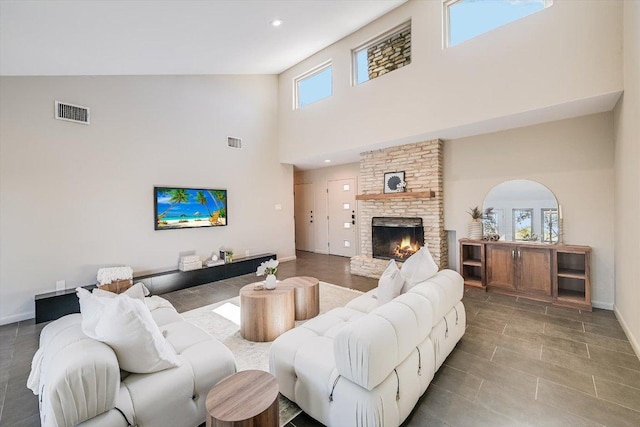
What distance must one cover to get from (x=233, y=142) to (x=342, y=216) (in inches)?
139

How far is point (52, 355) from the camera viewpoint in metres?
1.49

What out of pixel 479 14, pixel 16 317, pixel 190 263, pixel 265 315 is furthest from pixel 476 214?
pixel 16 317

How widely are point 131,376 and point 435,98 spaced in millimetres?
4904

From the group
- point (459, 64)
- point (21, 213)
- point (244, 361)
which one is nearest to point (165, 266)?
point (21, 213)

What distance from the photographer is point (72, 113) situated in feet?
13.0

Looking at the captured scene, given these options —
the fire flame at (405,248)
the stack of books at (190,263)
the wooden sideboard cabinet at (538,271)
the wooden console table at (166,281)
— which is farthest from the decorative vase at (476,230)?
the stack of books at (190,263)

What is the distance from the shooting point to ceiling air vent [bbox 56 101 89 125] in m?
3.86

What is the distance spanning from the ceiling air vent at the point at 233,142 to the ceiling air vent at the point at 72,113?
2.39m

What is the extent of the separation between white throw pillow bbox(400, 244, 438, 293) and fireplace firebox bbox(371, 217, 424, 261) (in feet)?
8.59

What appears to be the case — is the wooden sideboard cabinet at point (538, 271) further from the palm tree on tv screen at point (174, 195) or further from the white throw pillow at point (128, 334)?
the palm tree on tv screen at point (174, 195)

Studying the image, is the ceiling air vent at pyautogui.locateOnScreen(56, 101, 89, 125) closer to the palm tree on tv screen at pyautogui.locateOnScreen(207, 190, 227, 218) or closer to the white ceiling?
the white ceiling

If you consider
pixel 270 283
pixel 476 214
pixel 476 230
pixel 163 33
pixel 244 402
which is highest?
pixel 163 33

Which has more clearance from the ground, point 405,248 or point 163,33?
point 163,33

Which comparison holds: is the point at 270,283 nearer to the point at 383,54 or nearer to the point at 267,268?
the point at 267,268
